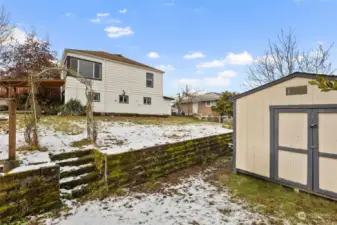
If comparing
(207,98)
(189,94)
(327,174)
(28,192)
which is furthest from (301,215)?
(207,98)

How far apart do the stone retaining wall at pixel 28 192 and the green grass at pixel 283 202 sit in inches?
133

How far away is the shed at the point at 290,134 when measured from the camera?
3.78 m

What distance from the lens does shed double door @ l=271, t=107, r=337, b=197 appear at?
374cm

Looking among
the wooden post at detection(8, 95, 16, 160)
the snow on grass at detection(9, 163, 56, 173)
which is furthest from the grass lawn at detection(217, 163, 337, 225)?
the wooden post at detection(8, 95, 16, 160)

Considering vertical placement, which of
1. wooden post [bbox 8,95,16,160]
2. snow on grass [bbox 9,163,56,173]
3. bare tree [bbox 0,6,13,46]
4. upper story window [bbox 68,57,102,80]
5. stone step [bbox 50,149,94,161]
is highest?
bare tree [bbox 0,6,13,46]

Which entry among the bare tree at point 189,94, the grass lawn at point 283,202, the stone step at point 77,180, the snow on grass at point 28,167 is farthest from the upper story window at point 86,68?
the bare tree at point 189,94

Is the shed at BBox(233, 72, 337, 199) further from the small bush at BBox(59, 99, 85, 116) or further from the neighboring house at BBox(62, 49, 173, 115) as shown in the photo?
the small bush at BBox(59, 99, 85, 116)

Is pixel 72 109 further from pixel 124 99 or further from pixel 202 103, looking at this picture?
pixel 202 103

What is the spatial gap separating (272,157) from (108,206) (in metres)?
3.78

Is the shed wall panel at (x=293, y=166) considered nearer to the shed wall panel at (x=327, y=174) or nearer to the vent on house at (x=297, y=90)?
the shed wall panel at (x=327, y=174)

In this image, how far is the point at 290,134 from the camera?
14.1 ft

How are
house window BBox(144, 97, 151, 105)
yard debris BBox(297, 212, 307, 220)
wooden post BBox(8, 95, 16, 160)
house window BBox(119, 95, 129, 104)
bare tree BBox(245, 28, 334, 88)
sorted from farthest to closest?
1. house window BBox(144, 97, 151, 105)
2. house window BBox(119, 95, 129, 104)
3. bare tree BBox(245, 28, 334, 88)
4. wooden post BBox(8, 95, 16, 160)
5. yard debris BBox(297, 212, 307, 220)

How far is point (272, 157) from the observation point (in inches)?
182

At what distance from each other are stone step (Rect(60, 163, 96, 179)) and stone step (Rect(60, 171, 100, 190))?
3.2 inches
